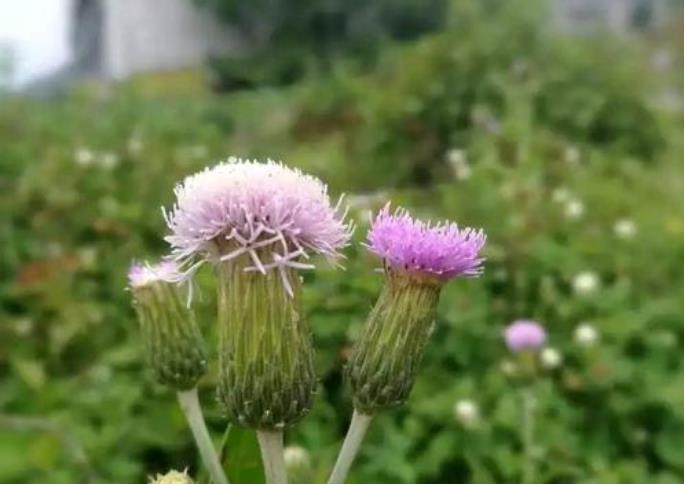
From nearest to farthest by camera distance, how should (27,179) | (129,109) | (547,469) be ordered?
1. (547,469)
2. (27,179)
3. (129,109)

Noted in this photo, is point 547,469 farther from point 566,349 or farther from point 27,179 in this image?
point 27,179

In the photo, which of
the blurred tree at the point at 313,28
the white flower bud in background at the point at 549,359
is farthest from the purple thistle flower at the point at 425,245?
the blurred tree at the point at 313,28

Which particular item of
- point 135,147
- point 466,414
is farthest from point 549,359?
point 135,147

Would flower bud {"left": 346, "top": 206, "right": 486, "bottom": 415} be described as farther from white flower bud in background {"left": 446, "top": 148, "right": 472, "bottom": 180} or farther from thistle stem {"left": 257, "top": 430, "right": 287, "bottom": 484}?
white flower bud in background {"left": 446, "top": 148, "right": 472, "bottom": 180}

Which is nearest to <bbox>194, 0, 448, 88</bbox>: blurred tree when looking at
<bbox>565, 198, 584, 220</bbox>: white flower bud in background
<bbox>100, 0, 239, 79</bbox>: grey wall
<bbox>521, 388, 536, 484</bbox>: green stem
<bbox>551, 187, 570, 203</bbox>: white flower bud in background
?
<bbox>100, 0, 239, 79</bbox>: grey wall

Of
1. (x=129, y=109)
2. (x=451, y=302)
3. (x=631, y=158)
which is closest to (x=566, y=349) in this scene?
(x=451, y=302)

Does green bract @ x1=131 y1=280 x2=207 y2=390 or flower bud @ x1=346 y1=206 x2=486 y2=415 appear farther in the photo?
green bract @ x1=131 y1=280 x2=207 y2=390
